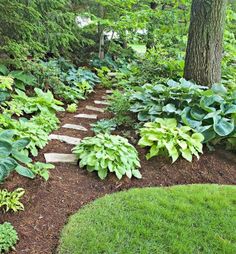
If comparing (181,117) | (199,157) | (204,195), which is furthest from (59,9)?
(204,195)

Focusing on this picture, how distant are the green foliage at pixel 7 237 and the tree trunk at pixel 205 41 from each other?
9.94 feet

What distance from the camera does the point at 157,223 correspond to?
2.50 m

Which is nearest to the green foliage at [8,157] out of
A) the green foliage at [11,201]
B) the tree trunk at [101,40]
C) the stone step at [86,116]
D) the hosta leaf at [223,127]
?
the green foliage at [11,201]

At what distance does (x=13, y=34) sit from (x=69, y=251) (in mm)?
3893

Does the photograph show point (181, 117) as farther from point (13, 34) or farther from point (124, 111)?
point (13, 34)

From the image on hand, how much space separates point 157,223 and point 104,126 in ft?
5.86

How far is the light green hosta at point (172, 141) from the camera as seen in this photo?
337cm

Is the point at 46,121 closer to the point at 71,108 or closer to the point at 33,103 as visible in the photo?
the point at 33,103

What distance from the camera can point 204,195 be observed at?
2912 mm

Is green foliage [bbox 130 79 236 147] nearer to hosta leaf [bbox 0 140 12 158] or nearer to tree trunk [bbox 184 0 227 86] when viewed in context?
tree trunk [bbox 184 0 227 86]

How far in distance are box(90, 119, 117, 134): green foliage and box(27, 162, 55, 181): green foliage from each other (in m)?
1.08

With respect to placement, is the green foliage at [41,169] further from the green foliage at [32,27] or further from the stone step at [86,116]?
the green foliage at [32,27]

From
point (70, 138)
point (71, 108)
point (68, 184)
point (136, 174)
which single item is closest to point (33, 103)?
point (71, 108)

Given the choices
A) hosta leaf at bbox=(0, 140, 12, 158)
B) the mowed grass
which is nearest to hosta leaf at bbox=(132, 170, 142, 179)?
the mowed grass
